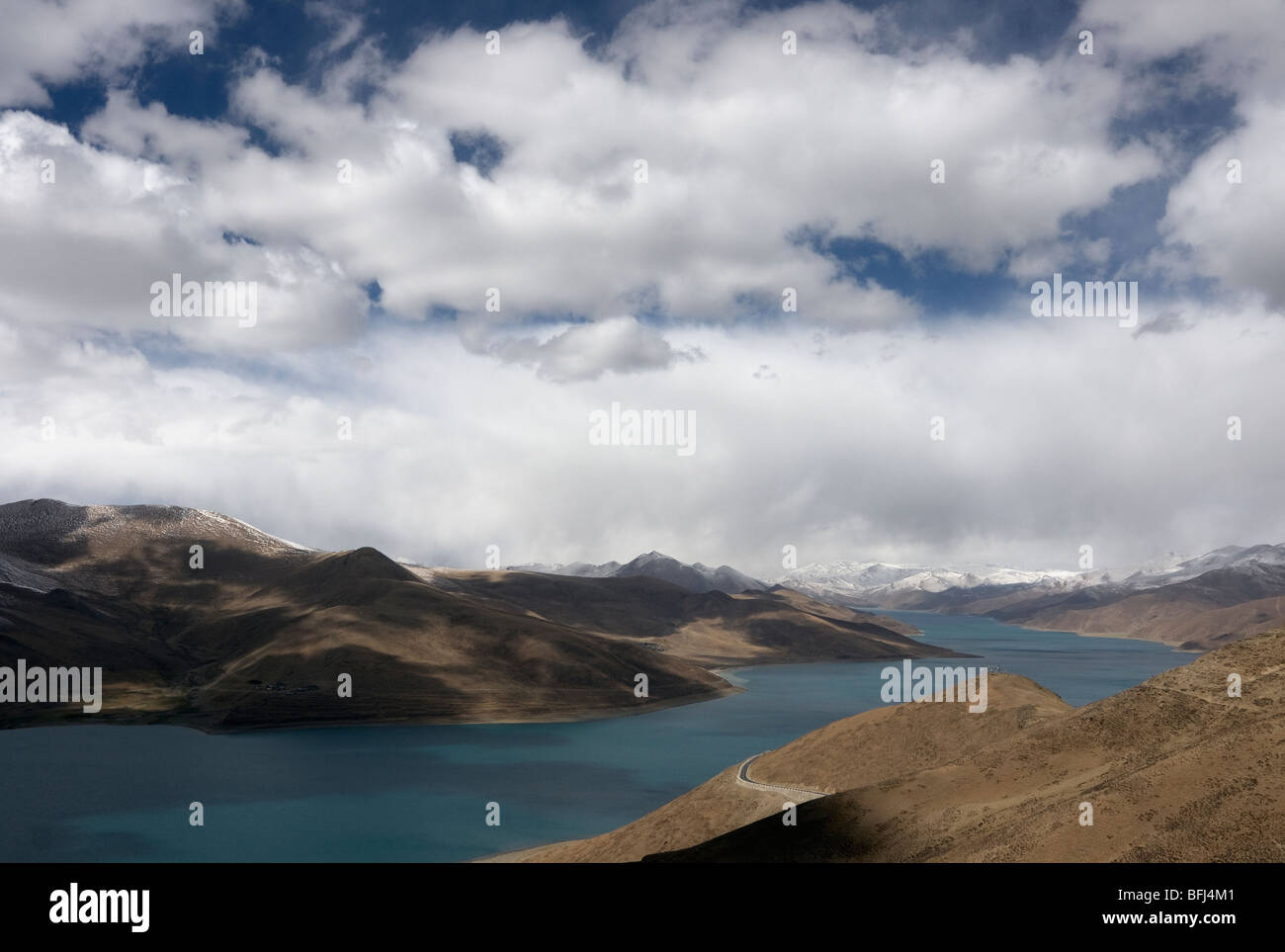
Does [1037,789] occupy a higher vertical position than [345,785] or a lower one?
higher

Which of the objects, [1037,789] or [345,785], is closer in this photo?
[1037,789]

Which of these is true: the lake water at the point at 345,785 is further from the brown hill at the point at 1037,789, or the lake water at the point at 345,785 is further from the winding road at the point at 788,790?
the brown hill at the point at 1037,789

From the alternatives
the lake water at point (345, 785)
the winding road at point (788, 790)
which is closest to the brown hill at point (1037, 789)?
the winding road at point (788, 790)

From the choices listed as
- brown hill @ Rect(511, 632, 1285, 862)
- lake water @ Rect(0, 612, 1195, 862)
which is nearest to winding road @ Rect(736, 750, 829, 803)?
brown hill @ Rect(511, 632, 1285, 862)

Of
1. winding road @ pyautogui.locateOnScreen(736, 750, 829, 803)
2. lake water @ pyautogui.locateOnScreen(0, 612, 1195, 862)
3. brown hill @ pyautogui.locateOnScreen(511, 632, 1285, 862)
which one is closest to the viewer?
brown hill @ pyautogui.locateOnScreen(511, 632, 1285, 862)

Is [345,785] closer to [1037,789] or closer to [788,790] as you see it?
[788,790]

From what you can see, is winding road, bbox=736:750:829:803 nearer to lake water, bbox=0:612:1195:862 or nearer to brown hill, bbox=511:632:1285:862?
brown hill, bbox=511:632:1285:862

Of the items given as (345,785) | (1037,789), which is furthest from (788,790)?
(345,785)

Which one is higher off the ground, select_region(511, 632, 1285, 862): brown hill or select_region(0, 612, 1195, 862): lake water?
select_region(511, 632, 1285, 862): brown hill
